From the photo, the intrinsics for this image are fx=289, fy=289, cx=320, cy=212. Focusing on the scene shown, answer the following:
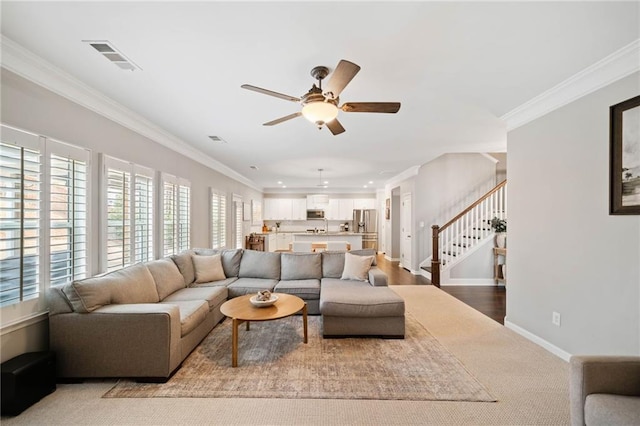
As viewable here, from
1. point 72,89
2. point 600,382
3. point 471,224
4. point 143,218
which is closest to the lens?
point 600,382

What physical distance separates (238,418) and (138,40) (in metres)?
2.67

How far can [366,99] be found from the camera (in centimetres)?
297

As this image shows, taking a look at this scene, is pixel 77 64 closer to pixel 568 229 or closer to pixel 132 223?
pixel 132 223

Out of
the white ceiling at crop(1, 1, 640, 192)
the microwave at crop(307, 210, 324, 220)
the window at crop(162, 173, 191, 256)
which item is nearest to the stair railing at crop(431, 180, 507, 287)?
the white ceiling at crop(1, 1, 640, 192)

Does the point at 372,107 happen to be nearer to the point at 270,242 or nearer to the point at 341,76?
the point at 341,76

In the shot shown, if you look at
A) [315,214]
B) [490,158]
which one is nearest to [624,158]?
[490,158]

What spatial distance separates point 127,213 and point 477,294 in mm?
5539

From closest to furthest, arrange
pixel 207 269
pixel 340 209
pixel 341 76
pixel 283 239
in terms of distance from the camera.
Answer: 1. pixel 341 76
2. pixel 207 269
3. pixel 283 239
4. pixel 340 209

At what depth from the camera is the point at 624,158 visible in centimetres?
223

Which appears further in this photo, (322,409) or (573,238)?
(573,238)

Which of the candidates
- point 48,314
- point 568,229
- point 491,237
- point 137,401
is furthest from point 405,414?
point 491,237

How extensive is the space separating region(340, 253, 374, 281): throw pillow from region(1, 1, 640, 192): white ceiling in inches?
78.5

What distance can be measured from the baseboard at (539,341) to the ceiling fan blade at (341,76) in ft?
10.4

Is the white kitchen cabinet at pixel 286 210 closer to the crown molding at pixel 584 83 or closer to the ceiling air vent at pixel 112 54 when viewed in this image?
the crown molding at pixel 584 83
